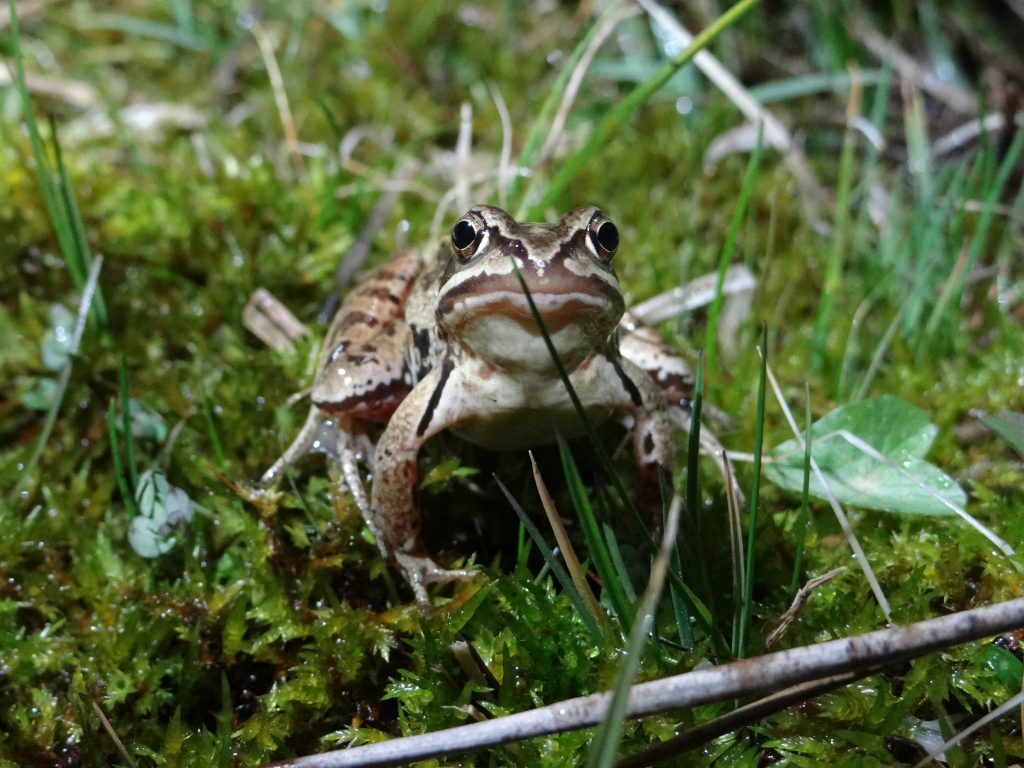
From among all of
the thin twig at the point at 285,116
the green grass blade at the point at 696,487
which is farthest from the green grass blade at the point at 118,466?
the thin twig at the point at 285,116

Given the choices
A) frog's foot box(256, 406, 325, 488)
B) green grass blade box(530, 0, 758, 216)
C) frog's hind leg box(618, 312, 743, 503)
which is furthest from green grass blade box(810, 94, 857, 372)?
frog's foot box(256, 406, 325, 488)

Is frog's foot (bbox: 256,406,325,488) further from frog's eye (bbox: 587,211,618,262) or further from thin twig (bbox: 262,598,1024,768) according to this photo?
thin twig (bbox: 262,598,1024,768)

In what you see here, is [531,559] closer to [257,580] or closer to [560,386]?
[560,386]

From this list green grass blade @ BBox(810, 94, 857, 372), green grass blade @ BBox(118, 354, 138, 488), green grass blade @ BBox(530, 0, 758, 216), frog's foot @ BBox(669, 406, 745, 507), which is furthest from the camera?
green grass blade @ BBox(810, 94, 857, 372)

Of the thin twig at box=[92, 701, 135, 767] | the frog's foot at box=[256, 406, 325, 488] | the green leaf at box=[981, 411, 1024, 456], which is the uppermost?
the green leaf at box=[981, 411, 1024, 456]

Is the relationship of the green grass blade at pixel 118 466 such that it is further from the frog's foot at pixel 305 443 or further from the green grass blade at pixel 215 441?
the frog's foot at pixel 305 443

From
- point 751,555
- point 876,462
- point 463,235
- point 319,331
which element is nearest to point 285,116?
point 319,331

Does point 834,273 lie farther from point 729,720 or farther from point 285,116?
point 285,116

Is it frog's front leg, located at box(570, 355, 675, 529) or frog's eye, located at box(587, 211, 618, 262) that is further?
frog's front leg, located at box(570, 355, 675, 529)
